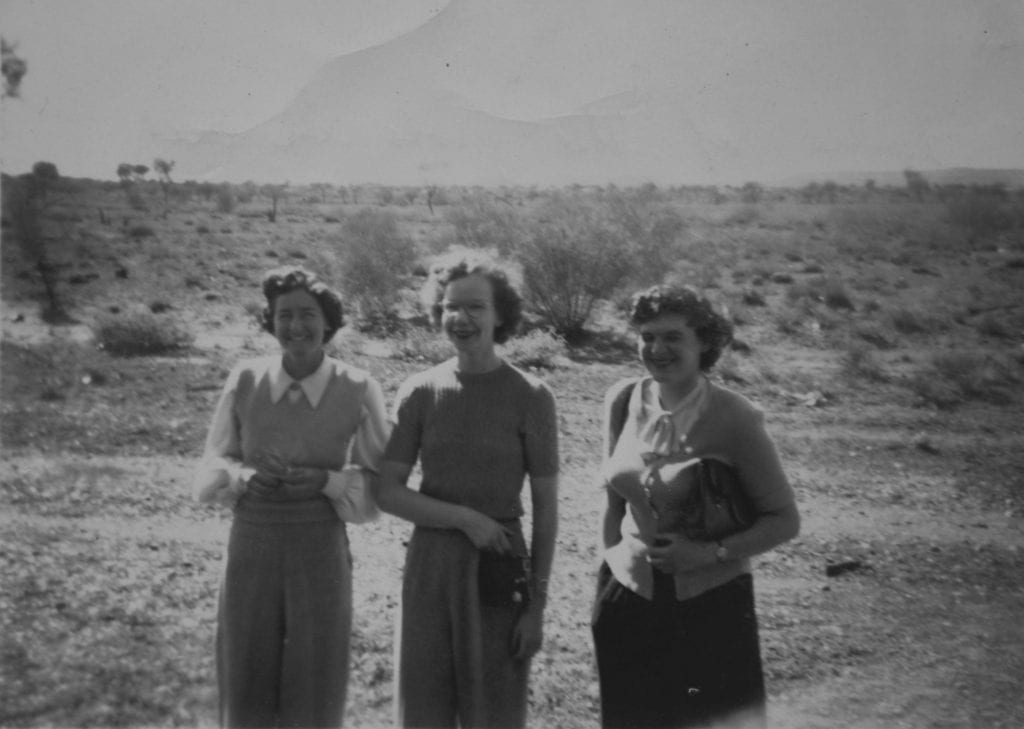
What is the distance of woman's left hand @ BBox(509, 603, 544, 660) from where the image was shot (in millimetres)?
2750

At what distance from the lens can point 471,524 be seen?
8.86 ft

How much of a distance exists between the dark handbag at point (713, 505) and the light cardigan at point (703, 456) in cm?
3

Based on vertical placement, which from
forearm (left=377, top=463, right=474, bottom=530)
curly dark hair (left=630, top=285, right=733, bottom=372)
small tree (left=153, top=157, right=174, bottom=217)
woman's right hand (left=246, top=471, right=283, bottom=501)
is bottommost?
forearm (left=377, top=463, right=474, bottom=530)

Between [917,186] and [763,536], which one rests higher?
[917,186]

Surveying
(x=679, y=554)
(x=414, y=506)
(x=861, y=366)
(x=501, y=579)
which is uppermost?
(x=414, y=506)

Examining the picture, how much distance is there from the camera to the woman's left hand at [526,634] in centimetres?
275

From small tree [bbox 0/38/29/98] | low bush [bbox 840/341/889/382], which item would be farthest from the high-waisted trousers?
low bush [bbox 840/341/889/382]

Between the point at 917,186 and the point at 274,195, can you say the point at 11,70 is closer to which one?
the point at 274,195

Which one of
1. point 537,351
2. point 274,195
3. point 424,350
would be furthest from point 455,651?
point 274,195

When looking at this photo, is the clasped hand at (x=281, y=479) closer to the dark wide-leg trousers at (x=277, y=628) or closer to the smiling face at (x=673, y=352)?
the dark wide-leg trousers at (x=277, y=628)

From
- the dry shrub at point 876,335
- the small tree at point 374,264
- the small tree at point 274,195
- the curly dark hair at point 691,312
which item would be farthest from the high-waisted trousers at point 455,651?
the small tree at point 274,195

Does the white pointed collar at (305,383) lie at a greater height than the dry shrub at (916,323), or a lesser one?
greater

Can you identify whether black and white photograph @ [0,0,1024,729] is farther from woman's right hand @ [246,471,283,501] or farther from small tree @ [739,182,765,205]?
small tree @ [739,182,765,205]

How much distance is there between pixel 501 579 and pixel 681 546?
55 centimetres
